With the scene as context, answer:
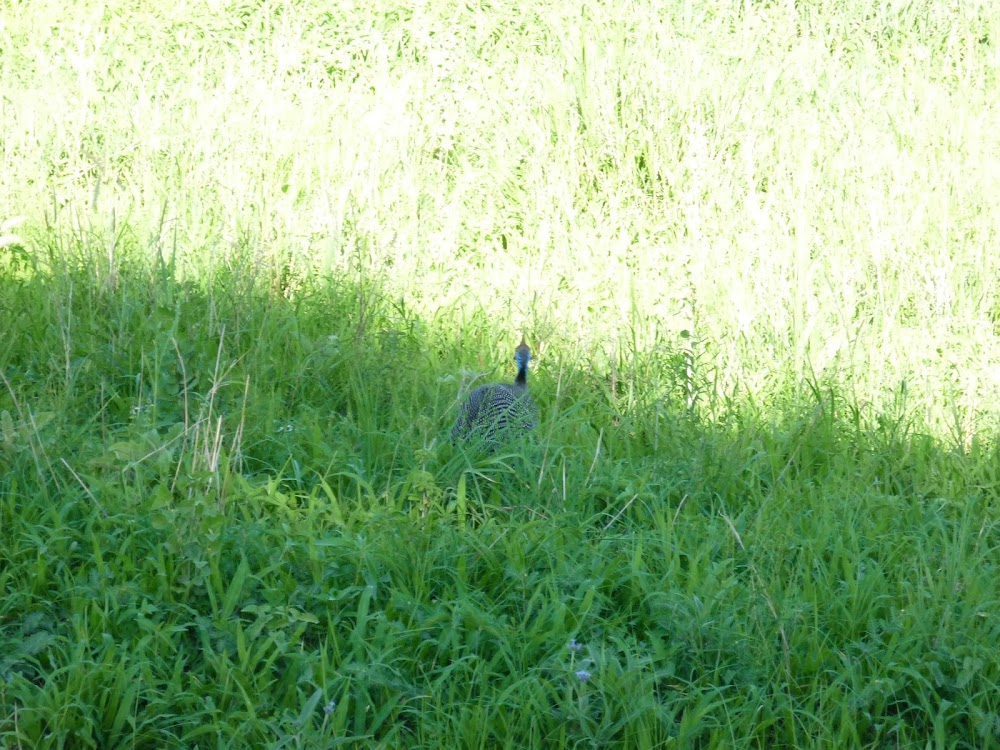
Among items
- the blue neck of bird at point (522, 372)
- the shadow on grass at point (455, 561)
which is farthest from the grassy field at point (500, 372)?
the blue neck of bird at point (522, 372)

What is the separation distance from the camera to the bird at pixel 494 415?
3785 mm

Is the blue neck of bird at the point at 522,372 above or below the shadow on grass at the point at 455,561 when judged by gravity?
above

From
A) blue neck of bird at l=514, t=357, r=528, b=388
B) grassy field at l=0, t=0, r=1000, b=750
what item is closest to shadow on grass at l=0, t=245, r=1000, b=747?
grassy field at l=0, t=0, r=1000, b=750

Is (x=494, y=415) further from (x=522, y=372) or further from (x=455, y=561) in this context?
(x=455, y=561)

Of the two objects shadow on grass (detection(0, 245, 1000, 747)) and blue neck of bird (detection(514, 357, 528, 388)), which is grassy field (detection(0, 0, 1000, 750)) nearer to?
shadow on grass (detection(0, 245, 1000, 747))

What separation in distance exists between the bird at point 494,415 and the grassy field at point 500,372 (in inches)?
3.4

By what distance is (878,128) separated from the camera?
6164 mm

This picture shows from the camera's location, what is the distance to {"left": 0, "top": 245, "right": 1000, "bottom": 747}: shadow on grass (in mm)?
2635

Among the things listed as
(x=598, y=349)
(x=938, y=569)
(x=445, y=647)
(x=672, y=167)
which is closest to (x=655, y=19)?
(x=672, y=167)

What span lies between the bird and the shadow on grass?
0.09 metres

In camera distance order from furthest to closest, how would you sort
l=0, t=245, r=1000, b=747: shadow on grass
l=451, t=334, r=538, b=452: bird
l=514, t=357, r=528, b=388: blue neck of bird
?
l=514, t=357, r=528, b=388: blue neck of bird, l=451, t=334, r=538, b=452: bird, l=0, t=245, r=1000, b=747: shadow on grass

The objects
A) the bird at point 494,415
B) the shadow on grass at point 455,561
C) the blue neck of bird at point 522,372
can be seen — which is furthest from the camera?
the blue neck of bird at point 522,372

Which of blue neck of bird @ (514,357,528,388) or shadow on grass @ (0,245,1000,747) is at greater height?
blue neck of bird @ (514,357,528,388)

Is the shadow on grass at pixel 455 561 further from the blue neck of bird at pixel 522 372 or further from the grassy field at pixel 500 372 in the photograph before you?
the blue neck of bird at pixel 522 372
